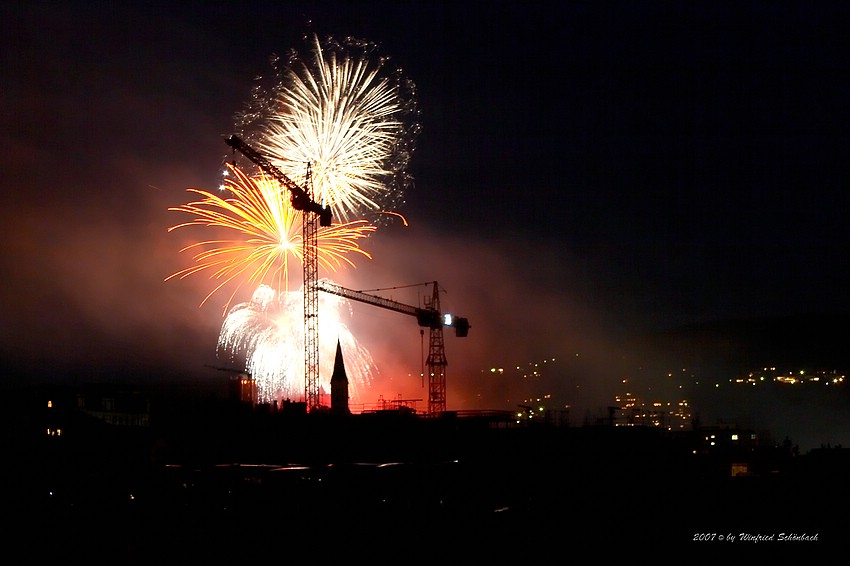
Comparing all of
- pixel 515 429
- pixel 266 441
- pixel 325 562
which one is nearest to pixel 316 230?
pixel 266 441

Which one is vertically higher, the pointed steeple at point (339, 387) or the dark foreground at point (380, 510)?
the pointed steeple at point (339, 387)

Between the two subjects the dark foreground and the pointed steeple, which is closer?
the dark foreground

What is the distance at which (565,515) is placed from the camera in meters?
51.4

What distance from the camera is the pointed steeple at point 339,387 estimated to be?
11494 centimetres

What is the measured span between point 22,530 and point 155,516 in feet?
20.5

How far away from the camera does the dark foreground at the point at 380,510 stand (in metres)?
43.2

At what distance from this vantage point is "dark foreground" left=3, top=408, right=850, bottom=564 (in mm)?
43250

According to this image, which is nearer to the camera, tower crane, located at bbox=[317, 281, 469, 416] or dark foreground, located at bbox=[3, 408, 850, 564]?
dark foreground, located at bbox=[3, 408, 850, 564]

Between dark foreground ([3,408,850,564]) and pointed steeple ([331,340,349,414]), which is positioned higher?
pointed steeple ([331,340,349,414])

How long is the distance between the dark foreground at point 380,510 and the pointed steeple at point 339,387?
42441 millimetres

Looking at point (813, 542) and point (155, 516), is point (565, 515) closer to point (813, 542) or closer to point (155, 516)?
point (813, 542)

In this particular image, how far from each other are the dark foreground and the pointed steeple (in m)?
42.4

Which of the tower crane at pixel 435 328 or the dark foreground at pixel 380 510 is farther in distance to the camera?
the tower crane at pixel 435 328

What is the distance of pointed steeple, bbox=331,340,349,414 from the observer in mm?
114938
